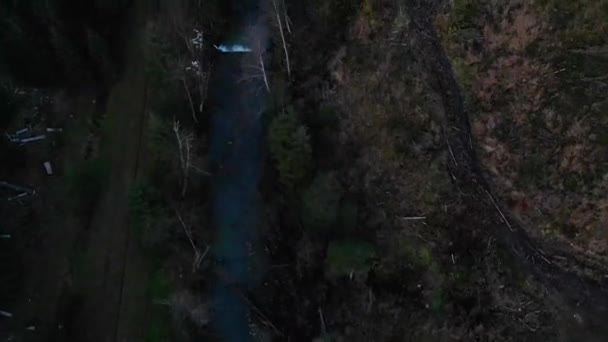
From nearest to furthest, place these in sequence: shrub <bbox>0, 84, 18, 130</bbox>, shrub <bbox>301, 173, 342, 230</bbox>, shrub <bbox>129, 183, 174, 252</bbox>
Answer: shrub <bbox>301, 173, 342, 230</bbox>, shrub <bbox>129, 183, 174, 252</bbox>, shrub <bbox>0, 84, 18, 130</bbox>

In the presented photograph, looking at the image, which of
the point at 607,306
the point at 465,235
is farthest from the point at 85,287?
the point at 607,306

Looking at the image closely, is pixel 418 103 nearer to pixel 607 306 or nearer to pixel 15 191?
pixel 607 306

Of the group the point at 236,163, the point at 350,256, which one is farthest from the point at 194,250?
the point at 350,256

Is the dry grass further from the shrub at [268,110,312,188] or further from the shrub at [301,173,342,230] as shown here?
the shrub at [268,110,312,188]

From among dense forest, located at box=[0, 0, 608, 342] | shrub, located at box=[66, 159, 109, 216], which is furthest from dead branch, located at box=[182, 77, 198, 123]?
shrub, located at box=[66, 159, 109, 216]

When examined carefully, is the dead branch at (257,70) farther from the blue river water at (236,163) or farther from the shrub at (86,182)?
the shrub at (86,182)

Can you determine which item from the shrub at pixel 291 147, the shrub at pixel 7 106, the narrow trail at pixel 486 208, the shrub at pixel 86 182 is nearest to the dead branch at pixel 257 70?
the shrub at pixel 291 147
